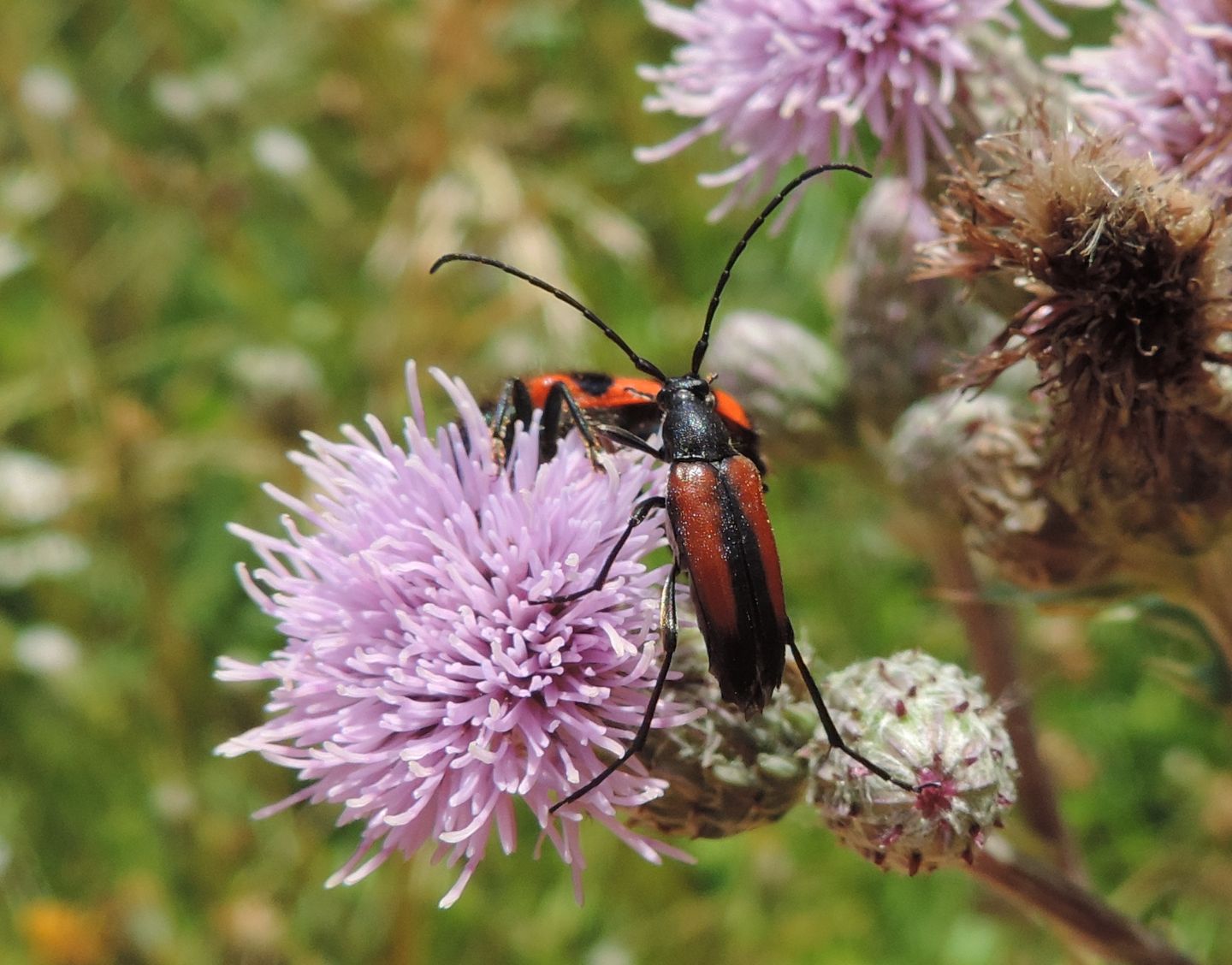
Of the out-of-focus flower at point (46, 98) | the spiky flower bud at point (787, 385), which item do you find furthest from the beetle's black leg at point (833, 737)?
the out-of-focus flower at point (46, 98)

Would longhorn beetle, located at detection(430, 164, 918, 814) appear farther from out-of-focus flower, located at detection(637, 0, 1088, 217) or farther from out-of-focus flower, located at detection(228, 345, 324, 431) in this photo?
out-of-focus flower, located at detection(228, 345, 324, 431)

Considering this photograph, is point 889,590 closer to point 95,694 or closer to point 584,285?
point 584,285

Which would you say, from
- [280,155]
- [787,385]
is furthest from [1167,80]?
[280,155]

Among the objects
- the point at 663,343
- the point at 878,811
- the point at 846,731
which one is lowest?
the point at 878,811

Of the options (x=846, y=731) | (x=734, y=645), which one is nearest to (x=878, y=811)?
(x=846, y=731)

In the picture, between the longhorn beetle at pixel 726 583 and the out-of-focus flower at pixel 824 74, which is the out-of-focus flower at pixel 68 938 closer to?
the longhorn beetle at pixel 726 583

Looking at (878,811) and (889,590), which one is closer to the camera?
(878,811)
